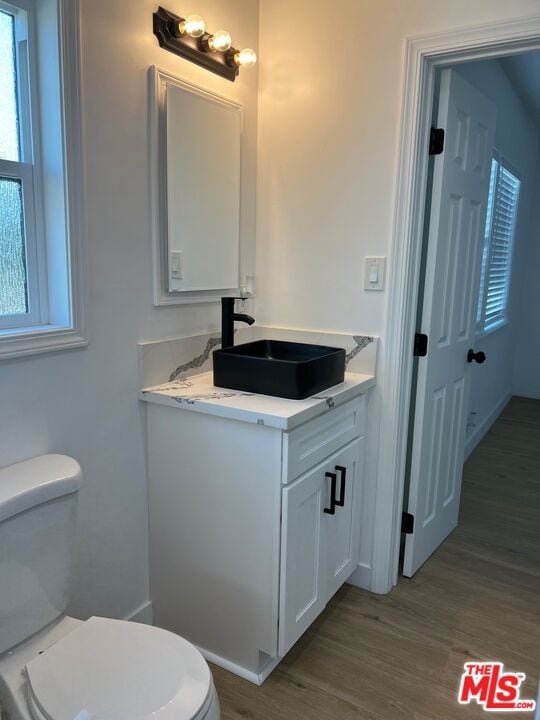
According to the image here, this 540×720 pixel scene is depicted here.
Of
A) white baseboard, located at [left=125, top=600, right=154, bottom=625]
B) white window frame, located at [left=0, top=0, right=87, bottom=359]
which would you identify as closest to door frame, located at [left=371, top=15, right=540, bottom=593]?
white baseboard, located at [left=125, top=600, right=154, bottom=625]

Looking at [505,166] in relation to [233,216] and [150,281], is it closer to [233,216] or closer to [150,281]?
[233,216]

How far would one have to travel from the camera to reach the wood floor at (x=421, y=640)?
5.46 feet

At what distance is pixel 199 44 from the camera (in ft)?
5.99

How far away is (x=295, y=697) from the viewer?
169 centimetres

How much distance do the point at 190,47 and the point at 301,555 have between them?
170cm

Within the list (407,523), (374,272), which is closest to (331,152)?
(374,272)

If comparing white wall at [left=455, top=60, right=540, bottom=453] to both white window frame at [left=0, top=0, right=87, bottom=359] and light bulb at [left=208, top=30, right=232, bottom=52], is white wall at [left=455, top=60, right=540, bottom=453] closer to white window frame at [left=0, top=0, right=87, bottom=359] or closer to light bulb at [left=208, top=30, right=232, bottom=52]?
light bulb at [left=208, top=30, right=232, bottom=52]

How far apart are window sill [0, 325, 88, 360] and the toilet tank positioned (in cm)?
29

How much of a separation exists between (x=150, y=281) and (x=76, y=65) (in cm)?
64

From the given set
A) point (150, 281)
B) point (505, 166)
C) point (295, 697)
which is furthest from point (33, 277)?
point (505, 166)

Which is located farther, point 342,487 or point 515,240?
point 515,240

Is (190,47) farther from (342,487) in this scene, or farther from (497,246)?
(497,246)

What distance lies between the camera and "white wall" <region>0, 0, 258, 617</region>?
149 centimetres

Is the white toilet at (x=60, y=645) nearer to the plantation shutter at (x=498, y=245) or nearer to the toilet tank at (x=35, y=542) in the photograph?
the toilet tank at (x=35, y=542)
